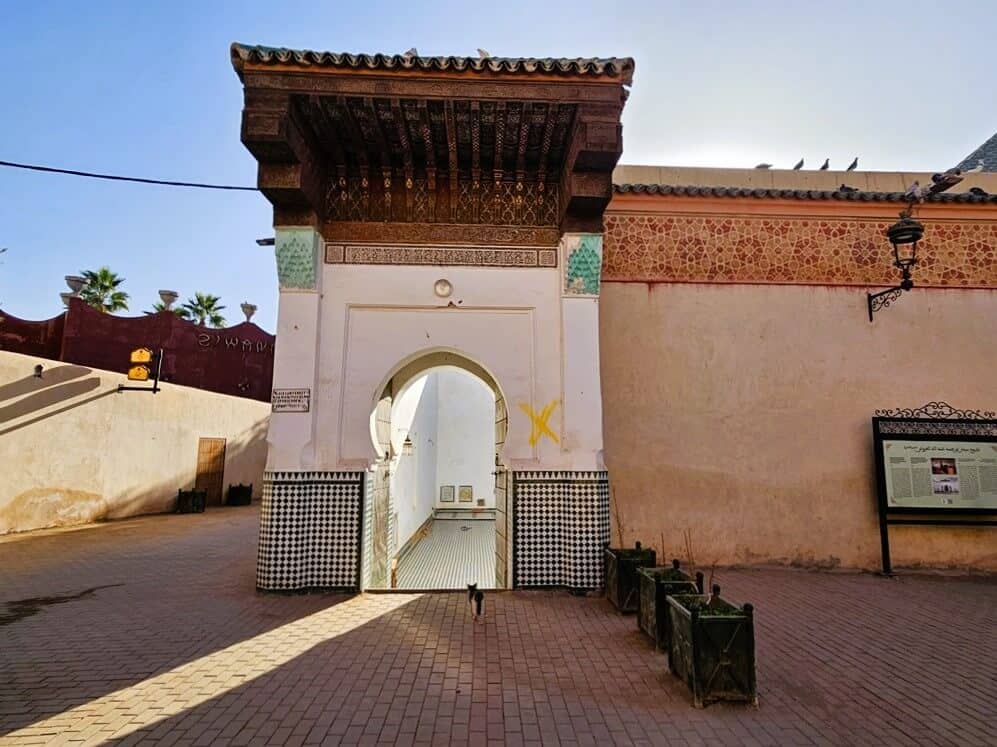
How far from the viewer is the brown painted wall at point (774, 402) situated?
5496 millimetres

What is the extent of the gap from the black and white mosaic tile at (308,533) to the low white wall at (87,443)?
5.59m

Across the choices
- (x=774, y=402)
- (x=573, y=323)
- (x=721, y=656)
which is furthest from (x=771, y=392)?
(x=721, y=656)

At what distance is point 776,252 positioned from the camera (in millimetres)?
5836

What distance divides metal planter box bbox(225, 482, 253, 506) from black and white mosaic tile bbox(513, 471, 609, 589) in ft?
32.0

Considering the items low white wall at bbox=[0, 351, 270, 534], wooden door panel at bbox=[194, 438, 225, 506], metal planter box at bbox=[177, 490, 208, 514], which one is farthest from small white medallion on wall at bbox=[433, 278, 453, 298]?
wooden door panel at bbox=[194, 438, 225, 506]

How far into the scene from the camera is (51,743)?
2320 mm

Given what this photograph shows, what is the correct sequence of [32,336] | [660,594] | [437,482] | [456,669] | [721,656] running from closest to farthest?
[721,656] → [456,669] → [660,594] → [32,336] → [437,482]

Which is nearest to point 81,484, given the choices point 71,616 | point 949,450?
point 71,616

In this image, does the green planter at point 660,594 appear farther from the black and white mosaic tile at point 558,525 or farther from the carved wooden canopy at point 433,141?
the carved wooden canopy at point 433,141

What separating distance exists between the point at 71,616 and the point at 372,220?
398 cm

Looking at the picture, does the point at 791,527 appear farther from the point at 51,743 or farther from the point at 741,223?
the point at 51,743

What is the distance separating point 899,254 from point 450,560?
7.16m

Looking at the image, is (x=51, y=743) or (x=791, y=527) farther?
(x=791, y=527)

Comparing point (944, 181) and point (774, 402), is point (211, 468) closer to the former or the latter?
point (774, 402)
